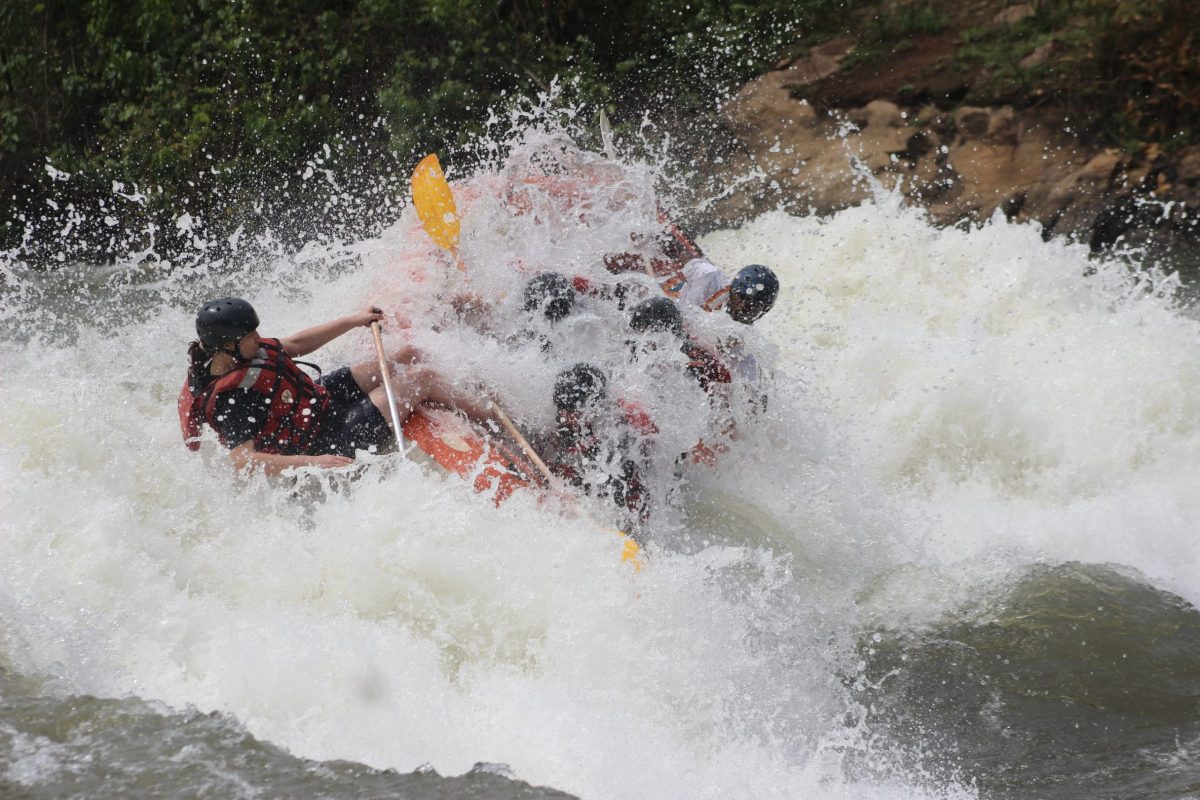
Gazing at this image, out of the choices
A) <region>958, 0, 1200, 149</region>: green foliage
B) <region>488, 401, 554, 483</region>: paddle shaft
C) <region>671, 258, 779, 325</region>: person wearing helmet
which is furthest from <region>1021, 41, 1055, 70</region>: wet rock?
<region>488, 401, 554, 483</region>: paddle shaft

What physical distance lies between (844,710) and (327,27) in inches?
372

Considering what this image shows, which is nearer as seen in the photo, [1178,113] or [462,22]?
[1178,113]

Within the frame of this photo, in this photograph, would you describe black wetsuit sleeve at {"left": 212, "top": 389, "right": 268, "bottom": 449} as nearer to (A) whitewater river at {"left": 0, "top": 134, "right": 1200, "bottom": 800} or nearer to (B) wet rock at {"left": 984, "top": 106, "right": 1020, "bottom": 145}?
(A) whitewater river at {"left": 0, "top": 134, "right": 1200, "bottom": 800}

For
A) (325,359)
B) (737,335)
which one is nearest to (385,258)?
(325,359)

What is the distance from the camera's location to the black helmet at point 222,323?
4164 mm

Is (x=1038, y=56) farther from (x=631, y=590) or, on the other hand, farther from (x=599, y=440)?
(x=631, y=590)

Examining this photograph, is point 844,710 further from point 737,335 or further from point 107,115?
point 107,115

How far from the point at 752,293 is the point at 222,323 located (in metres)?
2.28

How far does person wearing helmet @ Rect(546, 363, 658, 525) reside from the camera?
4.46m

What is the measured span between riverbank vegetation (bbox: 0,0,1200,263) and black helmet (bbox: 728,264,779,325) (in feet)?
17.4

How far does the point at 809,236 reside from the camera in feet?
25.9

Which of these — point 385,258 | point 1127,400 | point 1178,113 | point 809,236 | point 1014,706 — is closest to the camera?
point 1014,706

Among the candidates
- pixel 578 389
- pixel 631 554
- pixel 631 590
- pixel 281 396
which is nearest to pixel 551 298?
pixel 578 389

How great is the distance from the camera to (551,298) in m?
5.07
